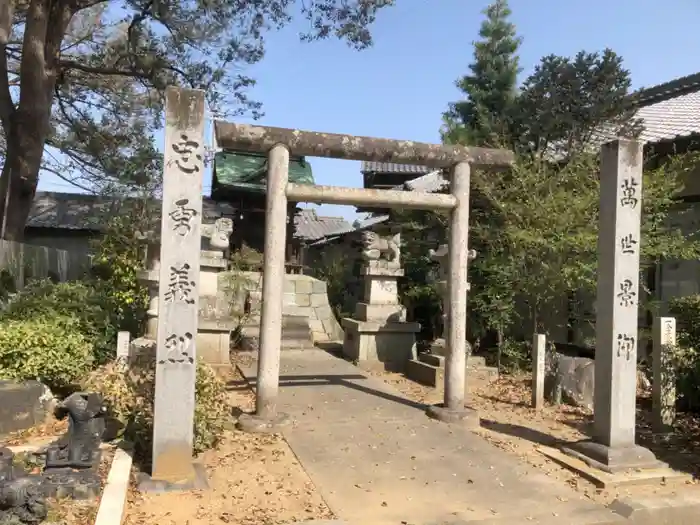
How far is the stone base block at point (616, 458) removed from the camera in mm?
5688

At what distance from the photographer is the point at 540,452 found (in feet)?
20.6

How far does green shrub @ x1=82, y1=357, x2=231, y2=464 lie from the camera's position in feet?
18.2

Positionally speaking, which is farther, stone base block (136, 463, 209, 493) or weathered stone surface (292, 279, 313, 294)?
weathered stone surface (292, 279, 313, 294)

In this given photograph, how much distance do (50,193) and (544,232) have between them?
19594mm

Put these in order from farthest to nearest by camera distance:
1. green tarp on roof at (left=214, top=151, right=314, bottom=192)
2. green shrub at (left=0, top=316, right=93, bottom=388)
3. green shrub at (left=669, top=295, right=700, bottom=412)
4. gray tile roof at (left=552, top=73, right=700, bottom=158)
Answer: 1. green tarp on roof at (left=214, top=151, right=314, bottom=192)
2. gray tile roof at (left=552, top=73, right=700, bottom=158)
3. green shrub at (left=669, top=295, right=700, bottom=412)
4. green shrub at (left=0, top=316, right=93, bottom=388)

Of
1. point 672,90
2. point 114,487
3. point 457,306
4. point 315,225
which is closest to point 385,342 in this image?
point 457,306

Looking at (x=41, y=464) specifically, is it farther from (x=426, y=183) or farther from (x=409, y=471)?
(x=426, y=183)

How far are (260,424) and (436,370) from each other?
384cm

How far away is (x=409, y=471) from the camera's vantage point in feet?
18.4

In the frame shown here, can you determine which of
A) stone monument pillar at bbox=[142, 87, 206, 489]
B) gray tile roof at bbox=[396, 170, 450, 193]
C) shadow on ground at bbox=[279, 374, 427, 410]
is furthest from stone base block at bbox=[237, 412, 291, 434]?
gray tile roof at bbox=[396, 170, 450, 193]

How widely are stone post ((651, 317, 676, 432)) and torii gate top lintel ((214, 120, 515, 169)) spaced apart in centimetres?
293

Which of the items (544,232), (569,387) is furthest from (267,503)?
(544,232)

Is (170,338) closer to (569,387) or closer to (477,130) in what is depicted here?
(569,387)

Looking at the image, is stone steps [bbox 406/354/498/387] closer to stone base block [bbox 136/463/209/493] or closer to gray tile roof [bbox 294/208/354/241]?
stone base block [bbox 136/463/209/493]
